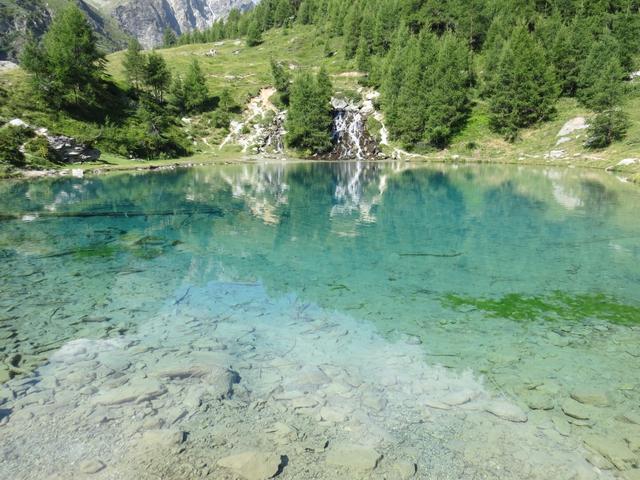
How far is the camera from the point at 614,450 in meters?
7.88

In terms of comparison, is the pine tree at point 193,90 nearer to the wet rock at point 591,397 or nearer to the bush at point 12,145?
the bush at point 12,145

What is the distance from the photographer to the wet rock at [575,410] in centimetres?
896

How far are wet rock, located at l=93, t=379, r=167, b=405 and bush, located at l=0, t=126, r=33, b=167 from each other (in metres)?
58.1

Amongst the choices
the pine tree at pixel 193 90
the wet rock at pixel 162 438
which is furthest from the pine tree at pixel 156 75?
the wet rock at pixel 162 438

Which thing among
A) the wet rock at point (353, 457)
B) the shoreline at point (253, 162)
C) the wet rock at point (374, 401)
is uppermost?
the shoreline at point (253, 162)

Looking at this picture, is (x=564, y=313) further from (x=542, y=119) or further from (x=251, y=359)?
(x=542, y=119)

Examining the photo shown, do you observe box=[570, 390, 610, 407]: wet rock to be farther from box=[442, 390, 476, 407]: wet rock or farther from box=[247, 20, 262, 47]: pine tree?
box=[247, 20, 262, 47]: pine tree

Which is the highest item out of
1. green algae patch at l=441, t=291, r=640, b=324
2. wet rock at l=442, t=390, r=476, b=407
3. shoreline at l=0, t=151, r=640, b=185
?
shoreline at l=0, t=151, r=640, b=185

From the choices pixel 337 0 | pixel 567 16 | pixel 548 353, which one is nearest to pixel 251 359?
pixel 548 353

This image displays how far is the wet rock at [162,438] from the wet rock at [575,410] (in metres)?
8.41

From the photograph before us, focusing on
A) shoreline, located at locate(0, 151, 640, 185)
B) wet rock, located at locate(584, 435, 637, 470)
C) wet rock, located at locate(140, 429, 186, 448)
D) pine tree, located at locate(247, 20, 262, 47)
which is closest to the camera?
wet rock, located at locate(584, 435, 637, 470)

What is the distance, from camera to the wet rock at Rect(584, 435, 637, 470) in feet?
24.8

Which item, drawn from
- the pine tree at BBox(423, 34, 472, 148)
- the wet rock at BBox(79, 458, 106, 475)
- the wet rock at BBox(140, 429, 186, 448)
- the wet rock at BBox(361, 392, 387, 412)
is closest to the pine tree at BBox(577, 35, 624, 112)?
the pine tree at BBox(423, 34, 472, 148)

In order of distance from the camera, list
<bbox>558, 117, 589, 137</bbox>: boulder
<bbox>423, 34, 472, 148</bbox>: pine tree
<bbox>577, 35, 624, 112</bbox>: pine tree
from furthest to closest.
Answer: <bbox>423, 34, 472, 148</bbox>: pine tree → <bbox>558, 117, 589, 137</bbox>: boulder → <bbox>577, 35, 624, 112</bbox>: pine tree
